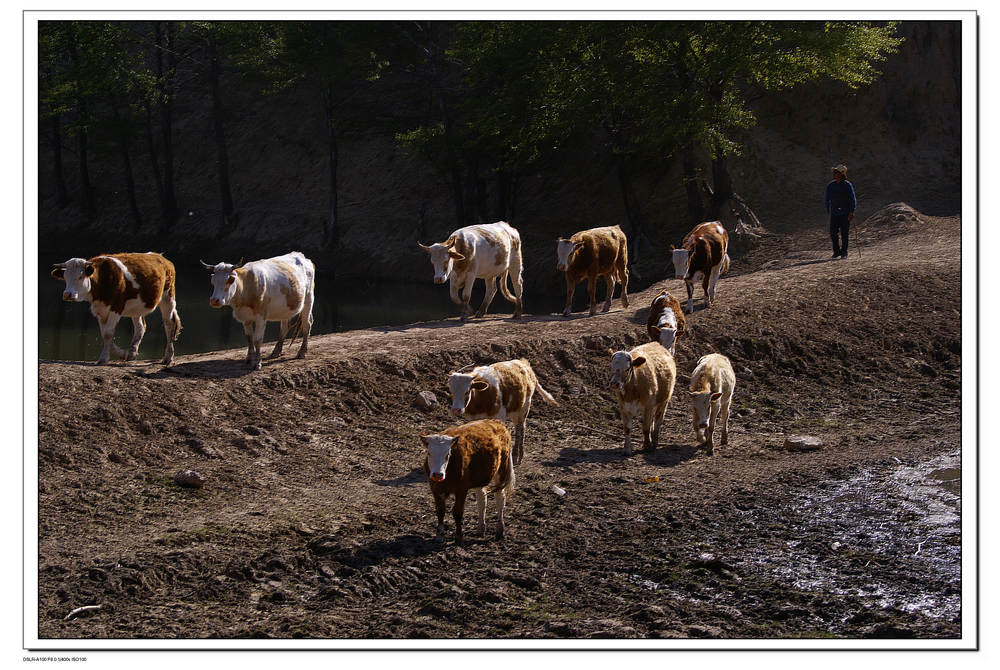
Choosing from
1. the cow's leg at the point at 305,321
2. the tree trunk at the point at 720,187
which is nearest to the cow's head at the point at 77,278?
the cow's leg at the point at 305,321

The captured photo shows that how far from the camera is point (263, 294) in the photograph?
15016 mm

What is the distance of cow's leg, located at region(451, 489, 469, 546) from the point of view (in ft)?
34.1

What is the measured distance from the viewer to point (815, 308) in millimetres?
19188

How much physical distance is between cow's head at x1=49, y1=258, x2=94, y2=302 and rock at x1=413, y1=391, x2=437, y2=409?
15.7ft

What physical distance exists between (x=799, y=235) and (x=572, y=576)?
2078 centimetres

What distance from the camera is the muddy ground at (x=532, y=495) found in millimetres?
9102

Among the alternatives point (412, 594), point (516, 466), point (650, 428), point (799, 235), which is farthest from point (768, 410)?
point (799, 235)

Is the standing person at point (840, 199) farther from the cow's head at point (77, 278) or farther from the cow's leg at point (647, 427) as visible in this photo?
the cow's head at point (77, 278)

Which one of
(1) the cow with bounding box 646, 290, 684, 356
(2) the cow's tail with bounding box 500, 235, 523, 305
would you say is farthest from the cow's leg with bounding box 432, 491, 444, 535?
(2) the cow's tail with bounding box 500, 235, 523, 305

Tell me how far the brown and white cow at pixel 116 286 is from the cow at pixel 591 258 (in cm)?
706

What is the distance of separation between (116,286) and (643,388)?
7359 mm

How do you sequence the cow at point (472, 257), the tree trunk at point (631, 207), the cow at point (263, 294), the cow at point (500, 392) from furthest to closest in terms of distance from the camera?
the tree trunk at point (631, 207)
the cow at point (472, 257)
the cow at point (263, 294)
the cow at point (500, 392)

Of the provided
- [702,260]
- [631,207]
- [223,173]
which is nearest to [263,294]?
[702,260]
